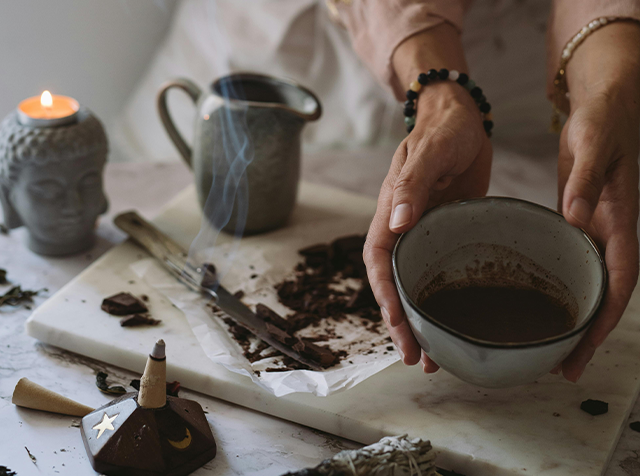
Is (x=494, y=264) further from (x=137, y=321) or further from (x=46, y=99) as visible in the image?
(x=46, y=99)

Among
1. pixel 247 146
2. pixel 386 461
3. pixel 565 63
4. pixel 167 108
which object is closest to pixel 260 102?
pixel 247 146

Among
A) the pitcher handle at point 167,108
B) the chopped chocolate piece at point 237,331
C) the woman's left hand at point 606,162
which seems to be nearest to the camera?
the woman's left hand at point 606,162

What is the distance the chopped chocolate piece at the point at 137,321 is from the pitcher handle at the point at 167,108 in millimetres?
497

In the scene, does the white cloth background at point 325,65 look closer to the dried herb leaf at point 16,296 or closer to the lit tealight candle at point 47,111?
the lit tealight candle at point 47,111

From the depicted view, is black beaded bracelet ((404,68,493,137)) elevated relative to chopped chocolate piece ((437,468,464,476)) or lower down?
elevated

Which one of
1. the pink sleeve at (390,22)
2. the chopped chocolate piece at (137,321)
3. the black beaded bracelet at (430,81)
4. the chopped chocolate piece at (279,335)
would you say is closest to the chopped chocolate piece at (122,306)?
the chopped chocolate piece at (137,321)

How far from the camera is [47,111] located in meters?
1.24

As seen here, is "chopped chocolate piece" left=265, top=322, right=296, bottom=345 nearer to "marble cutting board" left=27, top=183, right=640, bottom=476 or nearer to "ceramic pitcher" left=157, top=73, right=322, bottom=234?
"marble cutting board" left=27, top=183, right=640, bottom=476

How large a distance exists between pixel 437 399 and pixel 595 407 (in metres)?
0.24

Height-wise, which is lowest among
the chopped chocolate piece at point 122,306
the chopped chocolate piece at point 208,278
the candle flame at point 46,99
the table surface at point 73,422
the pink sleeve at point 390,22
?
the table surface at point 73,422

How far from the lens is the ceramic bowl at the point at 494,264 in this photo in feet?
2.50

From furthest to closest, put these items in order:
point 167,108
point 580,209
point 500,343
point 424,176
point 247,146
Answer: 1. point 167,108
2. point 247,146
3. point 424,176
4. point 580,209
5. point 500,343

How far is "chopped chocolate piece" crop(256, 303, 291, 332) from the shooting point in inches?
42.2

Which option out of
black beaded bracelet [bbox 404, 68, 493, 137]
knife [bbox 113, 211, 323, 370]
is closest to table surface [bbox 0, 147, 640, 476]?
knife [bbox 113, 211, 323, 370]
